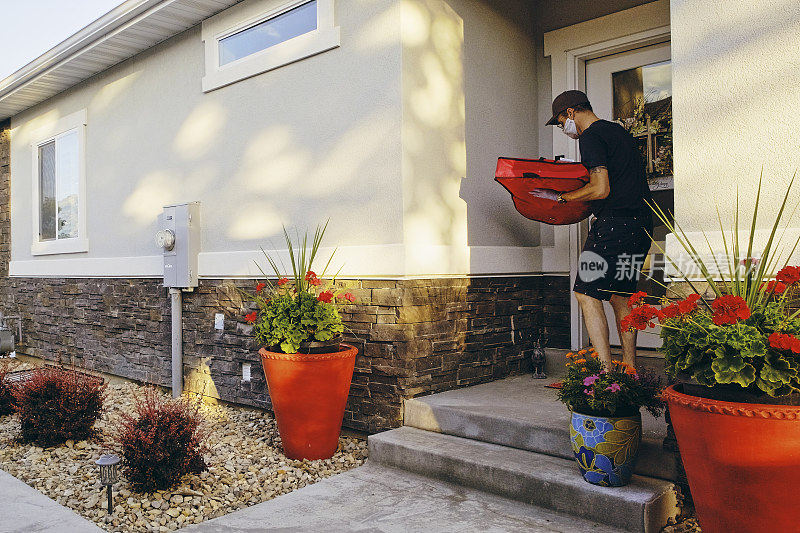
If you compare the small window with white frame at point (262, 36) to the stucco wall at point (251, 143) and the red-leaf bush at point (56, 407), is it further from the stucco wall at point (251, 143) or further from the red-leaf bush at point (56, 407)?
the red-leaf bush at point (56, 407)

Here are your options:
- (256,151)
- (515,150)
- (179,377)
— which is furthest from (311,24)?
(179,377)

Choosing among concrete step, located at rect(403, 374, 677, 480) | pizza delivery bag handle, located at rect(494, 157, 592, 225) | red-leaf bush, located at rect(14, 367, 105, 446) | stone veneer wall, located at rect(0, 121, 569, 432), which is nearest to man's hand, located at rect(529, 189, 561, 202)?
pizza delivery bag handle, located at rect(494, 157, 592, 225)

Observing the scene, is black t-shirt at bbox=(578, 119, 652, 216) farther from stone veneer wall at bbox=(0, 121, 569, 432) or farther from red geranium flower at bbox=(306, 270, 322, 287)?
red geranium flower at bbox=(306, 270, 322, 287)

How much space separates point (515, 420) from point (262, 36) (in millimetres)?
3550

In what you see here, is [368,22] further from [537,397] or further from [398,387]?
[537,397]

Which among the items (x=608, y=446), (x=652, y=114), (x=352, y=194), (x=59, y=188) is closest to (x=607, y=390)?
(x=608, y=446)

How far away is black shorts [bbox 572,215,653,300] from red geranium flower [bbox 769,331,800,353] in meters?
1.53

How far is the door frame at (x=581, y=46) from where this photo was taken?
4.41 meters

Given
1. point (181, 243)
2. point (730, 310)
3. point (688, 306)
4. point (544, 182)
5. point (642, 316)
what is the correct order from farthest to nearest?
point (181, 243)
point (544, 182)
point (642, 316)
point (688, 306)
point (730, 310)

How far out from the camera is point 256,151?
491 centimetres

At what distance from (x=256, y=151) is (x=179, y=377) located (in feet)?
7.19

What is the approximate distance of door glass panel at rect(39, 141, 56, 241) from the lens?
7.69 meters

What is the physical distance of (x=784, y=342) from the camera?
6.46 ft

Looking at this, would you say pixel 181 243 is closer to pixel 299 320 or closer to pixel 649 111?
pixel 299 320
